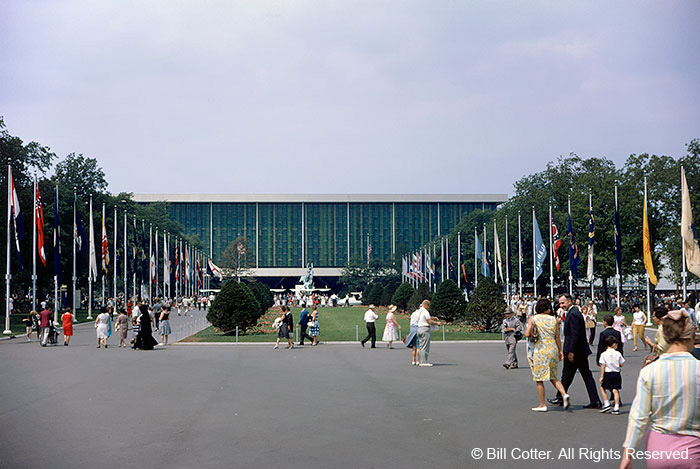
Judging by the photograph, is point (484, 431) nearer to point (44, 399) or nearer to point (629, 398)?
point (629, 398)

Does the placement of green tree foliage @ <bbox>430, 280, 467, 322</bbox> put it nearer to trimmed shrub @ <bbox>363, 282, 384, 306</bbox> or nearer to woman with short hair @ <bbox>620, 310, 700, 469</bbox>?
trimmed shrub @ <bbox>363, 282, 384, 306</bbox>

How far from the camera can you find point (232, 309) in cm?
3139

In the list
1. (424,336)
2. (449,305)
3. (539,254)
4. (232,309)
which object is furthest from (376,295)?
(424,336)

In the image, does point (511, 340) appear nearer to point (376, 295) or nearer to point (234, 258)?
point (376, 295)

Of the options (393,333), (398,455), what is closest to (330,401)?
(398,455)

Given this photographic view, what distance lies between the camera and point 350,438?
352 inches

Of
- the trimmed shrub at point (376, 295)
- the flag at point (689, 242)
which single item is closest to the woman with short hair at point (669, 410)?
the flag at point (689, 242)

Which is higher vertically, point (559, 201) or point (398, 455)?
point (559, 201)

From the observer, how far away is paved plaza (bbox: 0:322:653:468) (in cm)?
792

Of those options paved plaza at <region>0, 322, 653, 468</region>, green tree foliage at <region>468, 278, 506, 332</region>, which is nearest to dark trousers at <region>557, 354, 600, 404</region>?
paved plaza at <region>0, 322, 653, 468</region>

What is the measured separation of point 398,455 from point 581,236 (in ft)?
181

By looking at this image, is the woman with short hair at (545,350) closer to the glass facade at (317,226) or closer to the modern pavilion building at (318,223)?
the modern pavilion building at (318,223)

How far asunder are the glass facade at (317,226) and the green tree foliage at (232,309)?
351 feet

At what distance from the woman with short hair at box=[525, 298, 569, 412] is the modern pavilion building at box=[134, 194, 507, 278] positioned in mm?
126518
